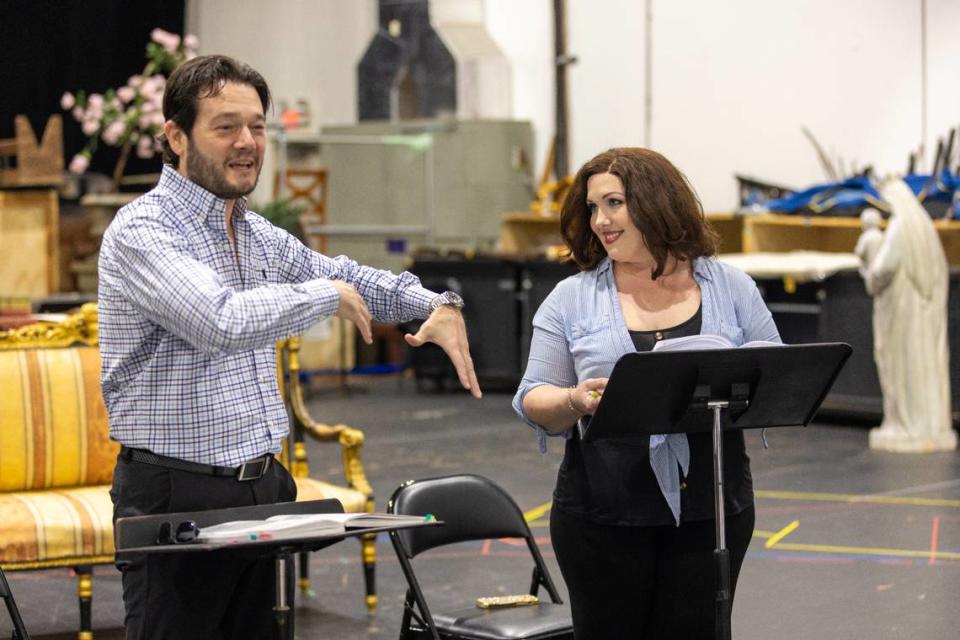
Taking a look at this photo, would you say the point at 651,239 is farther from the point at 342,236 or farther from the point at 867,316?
the point at 342,236

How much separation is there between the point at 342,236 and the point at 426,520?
11618mm

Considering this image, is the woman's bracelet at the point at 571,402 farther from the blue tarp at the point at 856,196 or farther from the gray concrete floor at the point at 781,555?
the blue tarp at the point at 856,196

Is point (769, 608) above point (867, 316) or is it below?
below

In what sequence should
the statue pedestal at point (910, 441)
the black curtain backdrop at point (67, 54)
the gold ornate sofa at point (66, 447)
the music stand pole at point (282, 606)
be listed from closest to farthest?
the music stand pole at point (282, 606)
the gold ornate sofa at point (66, 447)
the statue pedestal at point (910, 441)
the black curtain backdrop at point (67, 54)

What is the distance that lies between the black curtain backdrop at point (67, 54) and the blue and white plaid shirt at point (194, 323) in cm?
1167

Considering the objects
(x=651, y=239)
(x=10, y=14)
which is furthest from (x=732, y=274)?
(x=10, y=14)

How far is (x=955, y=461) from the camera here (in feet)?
26.9

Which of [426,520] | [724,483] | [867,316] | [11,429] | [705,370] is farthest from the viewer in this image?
[867,316]

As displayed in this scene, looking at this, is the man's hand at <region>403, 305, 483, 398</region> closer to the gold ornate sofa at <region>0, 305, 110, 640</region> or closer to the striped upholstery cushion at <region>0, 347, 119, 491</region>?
the gold ornate sofa at <region>0, 305, 110, 640</region>

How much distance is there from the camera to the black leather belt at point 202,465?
8.80 ft

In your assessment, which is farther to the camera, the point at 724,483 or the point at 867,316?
the point at 867,316

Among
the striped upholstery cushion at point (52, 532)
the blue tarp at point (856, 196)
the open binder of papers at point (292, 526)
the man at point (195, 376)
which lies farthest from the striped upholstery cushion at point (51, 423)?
the blue tarp at point (856, 196)

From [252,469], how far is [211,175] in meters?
0.57

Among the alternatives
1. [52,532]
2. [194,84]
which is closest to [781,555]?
[52,532]
